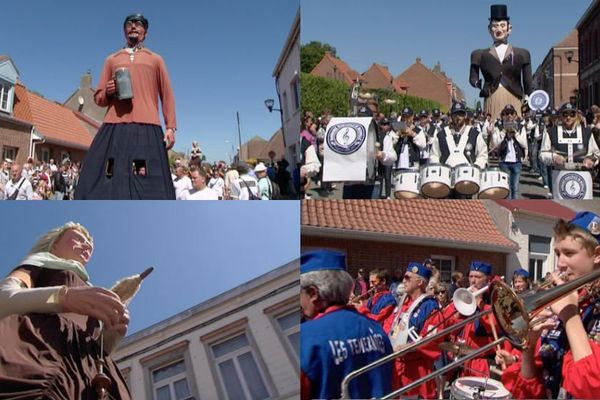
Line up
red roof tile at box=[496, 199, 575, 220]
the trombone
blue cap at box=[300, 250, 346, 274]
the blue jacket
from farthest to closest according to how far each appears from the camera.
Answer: red roof tile at box=[496, 199, 575, 220] < blue cap at box=[300, 250, 346, 274] < the blue jacket < the trombone

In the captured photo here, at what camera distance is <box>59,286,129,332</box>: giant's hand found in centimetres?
336

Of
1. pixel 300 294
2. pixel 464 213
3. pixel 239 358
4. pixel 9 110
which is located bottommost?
pixel 239 358

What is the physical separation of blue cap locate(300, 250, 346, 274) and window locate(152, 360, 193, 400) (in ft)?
2.49

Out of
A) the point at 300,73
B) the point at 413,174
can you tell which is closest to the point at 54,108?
the point at 300,73

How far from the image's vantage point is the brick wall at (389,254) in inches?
142

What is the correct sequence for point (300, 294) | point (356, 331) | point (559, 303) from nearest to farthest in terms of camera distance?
point (559, 303) → point (356, 331) → point (300, 294)

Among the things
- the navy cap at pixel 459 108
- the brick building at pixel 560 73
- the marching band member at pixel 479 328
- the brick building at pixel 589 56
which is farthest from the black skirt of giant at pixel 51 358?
the brick building at pixel 589 56

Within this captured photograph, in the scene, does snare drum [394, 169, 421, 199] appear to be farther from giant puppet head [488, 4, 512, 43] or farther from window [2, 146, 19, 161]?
window [2, 146, 19, 161]

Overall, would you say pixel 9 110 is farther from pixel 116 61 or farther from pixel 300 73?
pixel 300 73

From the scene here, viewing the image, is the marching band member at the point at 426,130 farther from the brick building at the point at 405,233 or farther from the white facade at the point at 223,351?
the white facade at the point at 223,351

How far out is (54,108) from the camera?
396 centimetres

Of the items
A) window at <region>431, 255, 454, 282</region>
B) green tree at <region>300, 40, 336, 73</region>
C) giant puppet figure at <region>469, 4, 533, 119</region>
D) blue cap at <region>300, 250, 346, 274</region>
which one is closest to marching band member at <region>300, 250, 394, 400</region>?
blue cap at <region>300, 250, 346, 274</region>

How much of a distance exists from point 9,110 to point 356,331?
224cm

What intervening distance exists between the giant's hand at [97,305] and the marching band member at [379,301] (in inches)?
46.6
